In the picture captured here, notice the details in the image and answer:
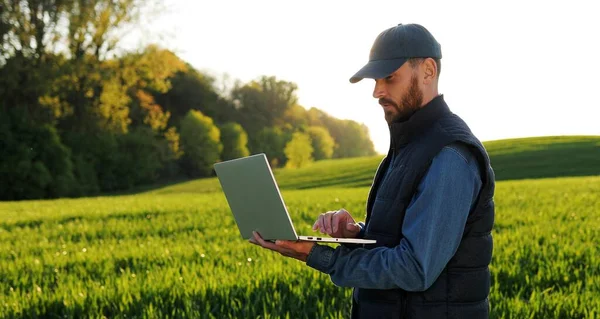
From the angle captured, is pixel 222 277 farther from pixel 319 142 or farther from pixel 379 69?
pixel 319 142

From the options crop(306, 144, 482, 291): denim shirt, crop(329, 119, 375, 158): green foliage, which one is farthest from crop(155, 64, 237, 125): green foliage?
crop(306, 144, 482, 291): denim shirt

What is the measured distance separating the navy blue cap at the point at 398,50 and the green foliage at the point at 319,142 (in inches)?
3531

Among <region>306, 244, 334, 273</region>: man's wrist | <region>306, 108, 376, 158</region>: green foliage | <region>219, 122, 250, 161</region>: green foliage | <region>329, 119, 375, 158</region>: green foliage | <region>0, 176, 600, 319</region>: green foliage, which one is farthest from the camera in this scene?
<region>329, 119, 375, 158</region>: green foliage

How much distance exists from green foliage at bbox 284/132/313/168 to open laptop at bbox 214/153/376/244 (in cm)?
7063

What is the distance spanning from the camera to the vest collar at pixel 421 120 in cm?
245

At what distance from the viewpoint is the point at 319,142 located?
309ft

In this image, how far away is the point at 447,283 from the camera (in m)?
2.43

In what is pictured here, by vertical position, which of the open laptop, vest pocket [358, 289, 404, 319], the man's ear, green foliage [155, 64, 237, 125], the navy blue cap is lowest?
vest pocket [358, 289, 404, 319]

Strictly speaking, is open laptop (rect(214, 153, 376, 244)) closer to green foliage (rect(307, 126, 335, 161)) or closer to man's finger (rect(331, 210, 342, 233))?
man's finger (rect(331, 210, 342, 233))

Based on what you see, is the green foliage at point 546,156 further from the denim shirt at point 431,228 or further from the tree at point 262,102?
the denim shirt at point 431,228

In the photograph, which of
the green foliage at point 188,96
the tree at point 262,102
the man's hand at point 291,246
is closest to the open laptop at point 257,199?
the man's hand at point 291,246

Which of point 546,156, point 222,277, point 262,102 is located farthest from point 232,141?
point 222,277

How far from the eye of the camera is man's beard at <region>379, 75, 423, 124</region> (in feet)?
7.94

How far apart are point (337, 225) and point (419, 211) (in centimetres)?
61
